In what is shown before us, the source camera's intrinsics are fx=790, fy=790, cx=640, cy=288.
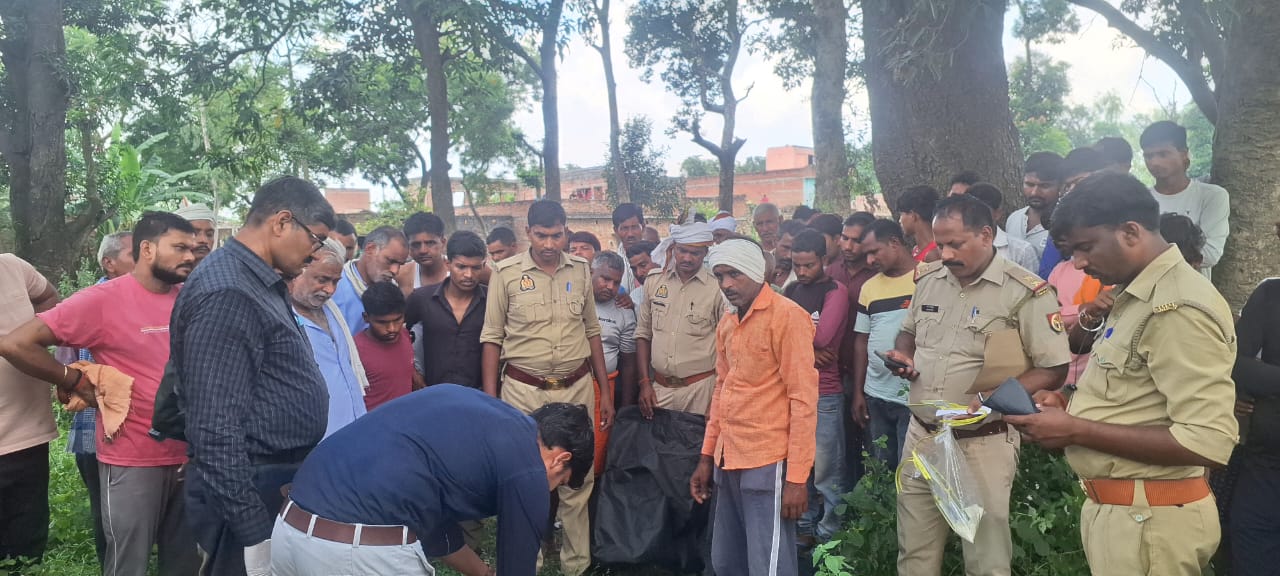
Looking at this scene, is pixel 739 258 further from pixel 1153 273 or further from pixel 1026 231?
pixel 1026 231

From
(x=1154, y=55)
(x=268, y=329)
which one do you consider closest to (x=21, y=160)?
(x=268, y=329)

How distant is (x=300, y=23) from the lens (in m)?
11.4

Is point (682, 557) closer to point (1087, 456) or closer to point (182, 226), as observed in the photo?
point (1087, 456)

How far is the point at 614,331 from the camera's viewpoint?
5.09m

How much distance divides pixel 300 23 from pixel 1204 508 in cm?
1204

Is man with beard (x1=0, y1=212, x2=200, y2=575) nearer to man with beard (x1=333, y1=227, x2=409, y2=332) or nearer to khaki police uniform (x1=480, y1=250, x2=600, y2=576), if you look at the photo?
man with beard (x1=333, y1=227, x2=409, y2=332)

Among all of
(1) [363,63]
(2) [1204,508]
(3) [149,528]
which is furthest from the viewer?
(1) [363,63]

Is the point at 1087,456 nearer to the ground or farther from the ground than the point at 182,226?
nearer to the ground

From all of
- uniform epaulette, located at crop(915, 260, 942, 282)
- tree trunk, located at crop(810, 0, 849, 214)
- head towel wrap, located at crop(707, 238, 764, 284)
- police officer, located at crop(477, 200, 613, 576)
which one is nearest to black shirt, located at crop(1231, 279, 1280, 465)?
uniform epaulette, located at crop(915, 260, 942, 282)

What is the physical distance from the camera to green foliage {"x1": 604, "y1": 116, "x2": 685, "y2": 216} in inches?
832

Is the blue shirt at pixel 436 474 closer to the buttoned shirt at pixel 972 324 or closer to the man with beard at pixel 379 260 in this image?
the buttoned shirt at pixel 972 324

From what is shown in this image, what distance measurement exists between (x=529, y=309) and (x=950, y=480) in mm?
2498

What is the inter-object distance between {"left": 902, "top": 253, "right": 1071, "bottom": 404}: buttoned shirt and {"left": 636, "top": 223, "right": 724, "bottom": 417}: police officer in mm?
1330

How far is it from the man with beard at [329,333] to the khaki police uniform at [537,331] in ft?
3.33
